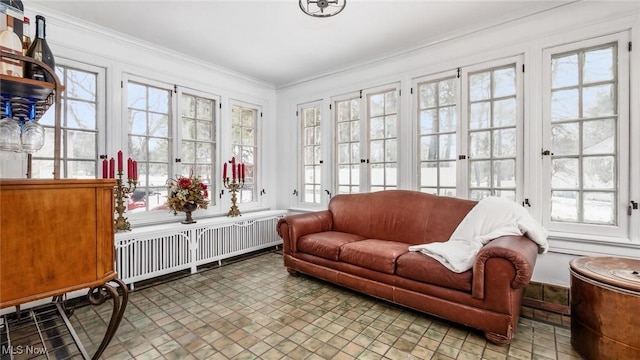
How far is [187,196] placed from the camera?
3455 mm

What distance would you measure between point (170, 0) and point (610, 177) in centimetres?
410

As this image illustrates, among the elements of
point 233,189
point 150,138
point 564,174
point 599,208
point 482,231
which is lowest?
point 482,231

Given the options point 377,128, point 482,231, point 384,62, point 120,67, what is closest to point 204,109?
point 120,67

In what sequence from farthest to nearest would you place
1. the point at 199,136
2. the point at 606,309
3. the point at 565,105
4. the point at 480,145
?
the point at 199,136
the point at 480,145
the point at 565,105
the point at 606,309

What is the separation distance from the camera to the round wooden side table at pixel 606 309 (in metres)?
1.60

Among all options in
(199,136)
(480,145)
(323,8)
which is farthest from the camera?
(199,136)

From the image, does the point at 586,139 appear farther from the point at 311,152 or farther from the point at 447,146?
the point at 311,152

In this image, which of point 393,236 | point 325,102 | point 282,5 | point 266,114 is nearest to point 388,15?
point 282,5

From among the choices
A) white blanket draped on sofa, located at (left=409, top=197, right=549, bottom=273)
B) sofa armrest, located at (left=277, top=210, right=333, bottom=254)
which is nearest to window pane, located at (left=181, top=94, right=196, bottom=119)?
sofa armrest, located at (left=277, top=210, right=333, bottom=254)

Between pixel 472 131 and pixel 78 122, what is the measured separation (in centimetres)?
416

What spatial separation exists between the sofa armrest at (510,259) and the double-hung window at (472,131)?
0.93 m

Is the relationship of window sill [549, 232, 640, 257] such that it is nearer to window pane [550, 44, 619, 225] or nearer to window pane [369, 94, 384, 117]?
window pane [550, 44, 619, 225]

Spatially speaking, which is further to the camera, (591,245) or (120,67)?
(120,67)

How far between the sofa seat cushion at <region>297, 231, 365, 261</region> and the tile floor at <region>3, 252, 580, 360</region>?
1.24 ft
